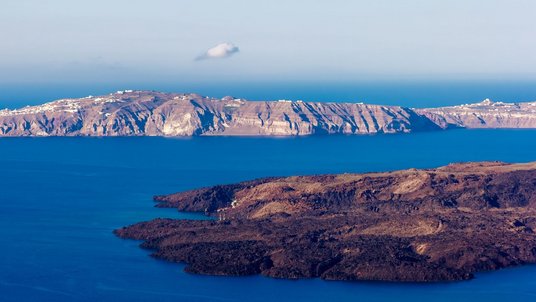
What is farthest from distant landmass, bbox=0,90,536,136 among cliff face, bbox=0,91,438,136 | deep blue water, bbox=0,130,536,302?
deep blue water, bbox=0,130,536,302

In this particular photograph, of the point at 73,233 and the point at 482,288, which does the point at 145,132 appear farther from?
the point at 482,288

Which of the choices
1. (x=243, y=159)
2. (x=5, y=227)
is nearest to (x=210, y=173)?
(x=243, y=159)

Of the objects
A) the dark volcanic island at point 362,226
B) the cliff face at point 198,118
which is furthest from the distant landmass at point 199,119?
the dark volcanic island at point 362,226

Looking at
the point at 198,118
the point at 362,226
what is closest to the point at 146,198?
the point at 362,226

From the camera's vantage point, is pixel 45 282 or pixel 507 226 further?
pixel 507 226

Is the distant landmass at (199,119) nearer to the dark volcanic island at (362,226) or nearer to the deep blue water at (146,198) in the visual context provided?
the deep blue water at (146,198)
